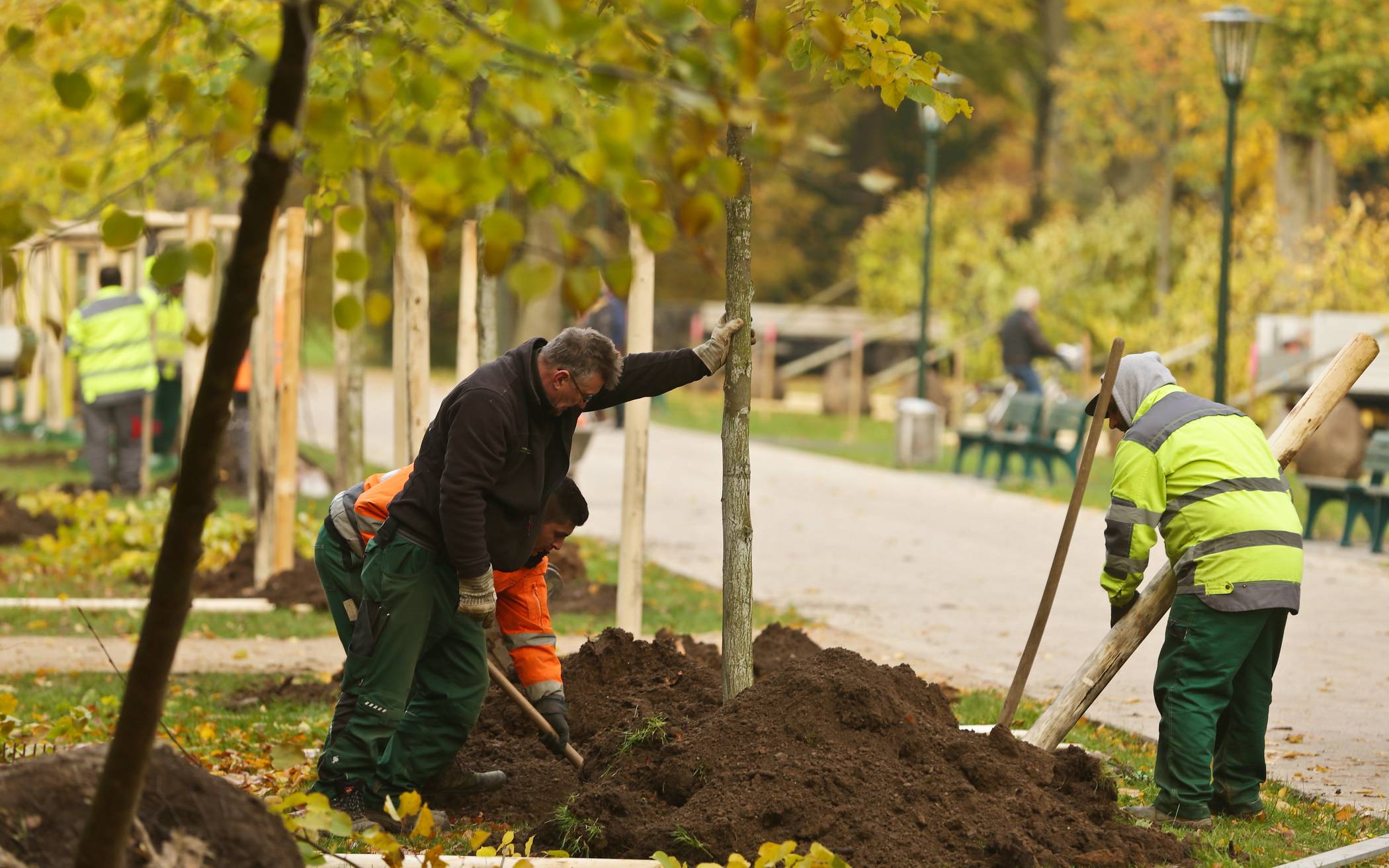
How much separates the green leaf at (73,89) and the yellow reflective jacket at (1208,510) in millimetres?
3595

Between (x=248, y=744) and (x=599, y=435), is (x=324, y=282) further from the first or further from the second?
(x=248, y=744)

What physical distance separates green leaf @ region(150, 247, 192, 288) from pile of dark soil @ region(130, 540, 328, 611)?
6953 mm

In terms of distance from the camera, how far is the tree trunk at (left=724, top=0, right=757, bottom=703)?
5199 millimetres

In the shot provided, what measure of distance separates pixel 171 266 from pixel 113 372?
1245cm

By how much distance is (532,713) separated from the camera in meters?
5.59

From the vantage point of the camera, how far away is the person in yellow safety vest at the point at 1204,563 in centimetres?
519

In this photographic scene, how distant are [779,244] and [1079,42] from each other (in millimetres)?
10159

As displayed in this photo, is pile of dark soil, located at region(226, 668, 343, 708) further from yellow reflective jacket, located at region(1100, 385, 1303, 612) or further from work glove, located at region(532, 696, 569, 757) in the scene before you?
yellow reflective jacket, located at region(1100, 385, 1303, 612)

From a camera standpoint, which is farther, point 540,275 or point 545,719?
point 545,719

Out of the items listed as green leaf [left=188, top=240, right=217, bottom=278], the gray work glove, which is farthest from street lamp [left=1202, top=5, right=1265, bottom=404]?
green leaf [left=188, top=240, right=217, bottom=278]

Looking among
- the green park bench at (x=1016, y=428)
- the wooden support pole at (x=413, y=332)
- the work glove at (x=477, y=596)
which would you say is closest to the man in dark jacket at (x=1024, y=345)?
the green park bench at (x=1016, y=428)

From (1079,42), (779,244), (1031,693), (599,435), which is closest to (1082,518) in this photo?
(1031,693)

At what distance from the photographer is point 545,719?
572 cm

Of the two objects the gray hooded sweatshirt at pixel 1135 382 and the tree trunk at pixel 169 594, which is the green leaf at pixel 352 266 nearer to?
the tree trunk at pixel 169 594
